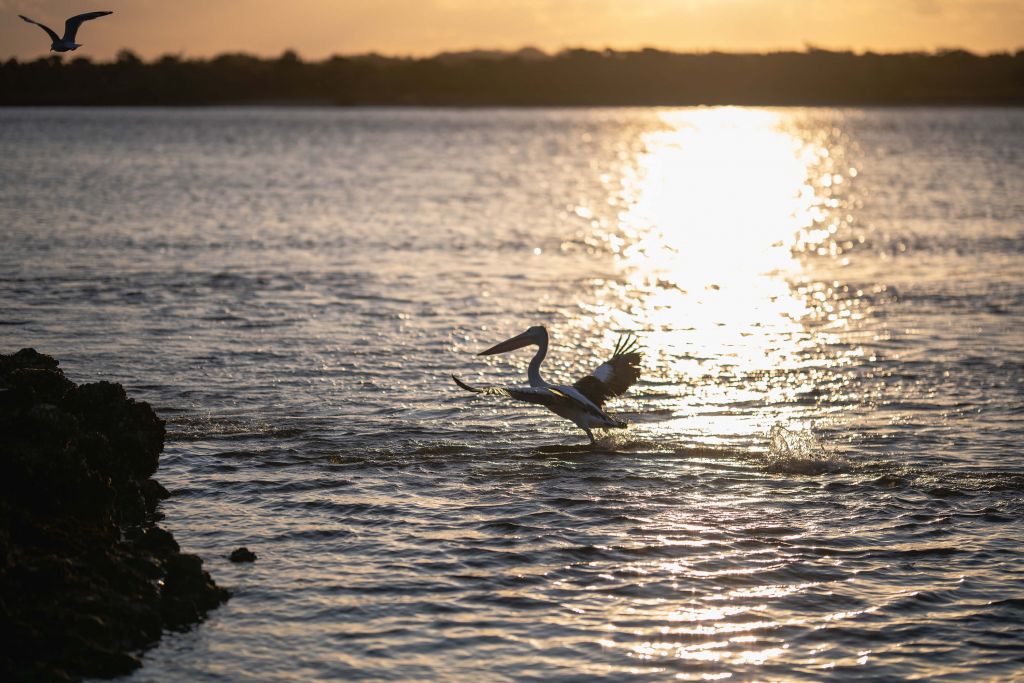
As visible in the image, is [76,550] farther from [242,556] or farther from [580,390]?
[580,390]

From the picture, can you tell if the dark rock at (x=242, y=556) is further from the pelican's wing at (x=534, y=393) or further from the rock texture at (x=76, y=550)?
the pelican's wing at (x=534, y=393)

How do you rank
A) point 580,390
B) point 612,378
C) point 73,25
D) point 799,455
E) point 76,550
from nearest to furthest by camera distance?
point 76,550 < point 799,455 < point 580,390 < point 612,378 < point 73,25

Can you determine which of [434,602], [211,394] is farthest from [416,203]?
[434,602]

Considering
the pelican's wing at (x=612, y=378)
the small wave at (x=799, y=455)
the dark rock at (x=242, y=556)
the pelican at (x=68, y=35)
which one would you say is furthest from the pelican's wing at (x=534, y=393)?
the pelican at (x=68, y=35)

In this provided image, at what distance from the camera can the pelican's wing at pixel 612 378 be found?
14.7 m

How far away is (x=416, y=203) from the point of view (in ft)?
160

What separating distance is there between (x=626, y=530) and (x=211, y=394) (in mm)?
7017

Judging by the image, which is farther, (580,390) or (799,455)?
(580,390)

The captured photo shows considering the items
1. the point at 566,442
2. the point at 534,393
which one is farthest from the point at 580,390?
the point at 534,393

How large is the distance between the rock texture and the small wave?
6.19m

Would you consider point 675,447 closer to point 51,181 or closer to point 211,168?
point 51,181

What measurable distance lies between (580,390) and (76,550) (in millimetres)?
6953

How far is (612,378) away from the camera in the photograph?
14.9 meters

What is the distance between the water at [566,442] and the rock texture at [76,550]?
0.97 ft
